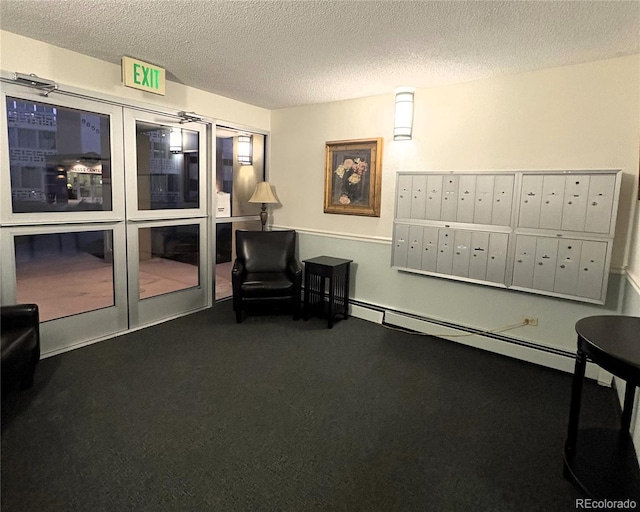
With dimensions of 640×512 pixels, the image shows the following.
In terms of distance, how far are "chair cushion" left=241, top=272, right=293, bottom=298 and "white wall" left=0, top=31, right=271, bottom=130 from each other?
181cm

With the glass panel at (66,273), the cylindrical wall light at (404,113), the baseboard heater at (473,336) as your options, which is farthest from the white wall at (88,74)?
the baseboard heater at (473,336)

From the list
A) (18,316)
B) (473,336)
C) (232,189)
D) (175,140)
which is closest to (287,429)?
(18,316)

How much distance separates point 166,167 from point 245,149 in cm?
107

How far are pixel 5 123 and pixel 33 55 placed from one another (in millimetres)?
548

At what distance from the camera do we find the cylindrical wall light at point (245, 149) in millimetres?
4594

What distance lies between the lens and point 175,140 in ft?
12.8

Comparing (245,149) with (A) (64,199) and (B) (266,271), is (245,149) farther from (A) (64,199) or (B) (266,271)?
(A) (64,199)

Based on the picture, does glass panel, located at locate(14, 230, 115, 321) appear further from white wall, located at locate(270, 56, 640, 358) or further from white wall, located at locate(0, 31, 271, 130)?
white wall, located at locate(270, 56, 640, 358)

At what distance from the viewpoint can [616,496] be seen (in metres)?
1.68

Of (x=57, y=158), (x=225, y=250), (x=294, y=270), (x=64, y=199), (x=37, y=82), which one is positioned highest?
(x=37, y=82)

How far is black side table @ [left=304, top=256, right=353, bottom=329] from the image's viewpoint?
151 inches

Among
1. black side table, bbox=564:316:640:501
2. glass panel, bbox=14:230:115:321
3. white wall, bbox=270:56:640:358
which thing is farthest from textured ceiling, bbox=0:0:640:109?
black side table, bbox=564:316:640:501

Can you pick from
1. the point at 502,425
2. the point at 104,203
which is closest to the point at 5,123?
the point at 104,203

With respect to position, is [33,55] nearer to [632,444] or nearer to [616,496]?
[616,496]
